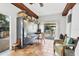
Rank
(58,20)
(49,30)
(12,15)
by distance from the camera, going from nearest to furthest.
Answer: (12,15)
(49,30)
(58,20)

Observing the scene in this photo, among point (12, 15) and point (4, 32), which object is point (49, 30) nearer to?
point (12, 15)

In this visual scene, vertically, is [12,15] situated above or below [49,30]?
above

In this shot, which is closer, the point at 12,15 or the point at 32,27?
the point at 12,15

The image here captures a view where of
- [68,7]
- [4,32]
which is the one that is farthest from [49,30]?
[4,32]

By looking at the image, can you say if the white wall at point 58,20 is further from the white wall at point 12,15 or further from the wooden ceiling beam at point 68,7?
the white wall at point 12,15

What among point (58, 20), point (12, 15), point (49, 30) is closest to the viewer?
point (12, 15)

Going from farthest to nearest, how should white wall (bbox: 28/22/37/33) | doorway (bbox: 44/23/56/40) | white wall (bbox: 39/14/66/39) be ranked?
white wall (bbox: 28/22/37/33)
white wall (bbox: 39/14/66/39)
doorway (bbox: 44/23/56/40)

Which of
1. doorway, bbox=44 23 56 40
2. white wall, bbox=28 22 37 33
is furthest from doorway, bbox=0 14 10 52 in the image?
doorway, bbox=44 23 56 40

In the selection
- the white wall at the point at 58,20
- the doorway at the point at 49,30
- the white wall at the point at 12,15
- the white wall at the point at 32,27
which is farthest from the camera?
the white wall at the point at 32,27

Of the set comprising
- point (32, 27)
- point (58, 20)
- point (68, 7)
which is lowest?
point (32, 27)

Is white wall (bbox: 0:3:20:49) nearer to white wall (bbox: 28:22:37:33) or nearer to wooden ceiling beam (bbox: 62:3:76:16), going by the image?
white wall (bbox: 28:22:37:33)

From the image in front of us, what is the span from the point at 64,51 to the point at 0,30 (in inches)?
79.8

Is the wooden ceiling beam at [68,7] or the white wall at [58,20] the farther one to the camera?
the white wall at [58,20]

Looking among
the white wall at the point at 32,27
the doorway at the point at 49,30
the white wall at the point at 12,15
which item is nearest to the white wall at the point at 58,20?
the doorway at the point at 49,30
